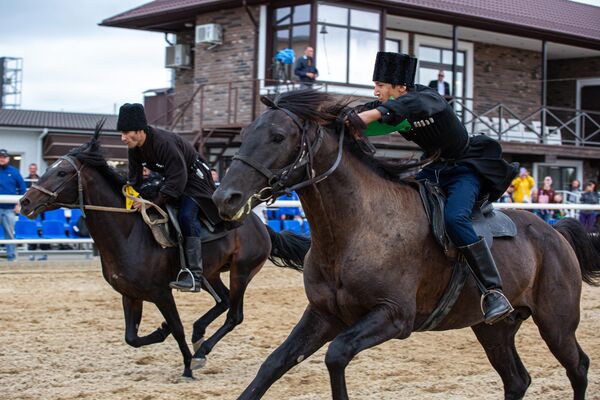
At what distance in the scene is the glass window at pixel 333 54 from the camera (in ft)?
74.2

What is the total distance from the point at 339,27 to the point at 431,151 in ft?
57.0

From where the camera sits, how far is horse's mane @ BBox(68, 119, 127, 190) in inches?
324

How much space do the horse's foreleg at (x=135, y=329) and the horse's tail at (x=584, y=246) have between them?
363 cm

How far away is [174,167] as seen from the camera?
8031 millimetres

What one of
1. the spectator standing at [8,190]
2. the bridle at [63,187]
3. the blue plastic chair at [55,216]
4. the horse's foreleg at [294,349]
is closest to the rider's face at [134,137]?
the bridle at [63,187]

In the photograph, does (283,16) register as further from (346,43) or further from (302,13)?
(346,43)

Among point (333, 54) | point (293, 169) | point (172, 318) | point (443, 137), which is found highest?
point (333, 54)

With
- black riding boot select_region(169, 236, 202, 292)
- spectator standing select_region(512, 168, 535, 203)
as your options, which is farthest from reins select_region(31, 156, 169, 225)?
spectator standing select_region(512, 168, 535, 203)

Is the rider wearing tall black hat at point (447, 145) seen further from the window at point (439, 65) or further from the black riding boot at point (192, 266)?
the window at point (439, 65)

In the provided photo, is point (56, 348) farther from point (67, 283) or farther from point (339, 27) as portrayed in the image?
point (339, 27)

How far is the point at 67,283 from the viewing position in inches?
521

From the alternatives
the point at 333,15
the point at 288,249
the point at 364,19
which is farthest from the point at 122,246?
the point at 364,19

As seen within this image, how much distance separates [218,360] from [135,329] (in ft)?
3.18

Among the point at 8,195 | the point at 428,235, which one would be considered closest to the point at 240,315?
the point at 428,235
